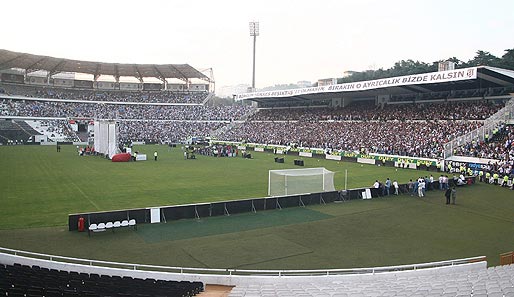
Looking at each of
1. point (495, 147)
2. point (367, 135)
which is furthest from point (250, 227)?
point (367, 135)

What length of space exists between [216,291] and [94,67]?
284ft

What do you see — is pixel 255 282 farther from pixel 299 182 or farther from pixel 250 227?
pixel 299 182

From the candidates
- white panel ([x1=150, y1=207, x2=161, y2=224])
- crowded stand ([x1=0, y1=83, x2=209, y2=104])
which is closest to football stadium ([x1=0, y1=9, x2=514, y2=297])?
white panel ([x1=150, y1=207, x2=161, y2=224])

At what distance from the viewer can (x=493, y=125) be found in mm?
41219

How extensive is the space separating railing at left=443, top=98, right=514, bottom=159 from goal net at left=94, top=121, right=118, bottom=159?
115 ft

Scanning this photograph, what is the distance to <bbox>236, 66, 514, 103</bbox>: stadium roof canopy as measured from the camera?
42.4 meters

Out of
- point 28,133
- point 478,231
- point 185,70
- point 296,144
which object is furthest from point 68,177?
point 185,70

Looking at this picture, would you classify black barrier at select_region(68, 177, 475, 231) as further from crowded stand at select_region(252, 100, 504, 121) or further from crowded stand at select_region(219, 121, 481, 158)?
crowded stand at select_region(252, 100, 504, 121)

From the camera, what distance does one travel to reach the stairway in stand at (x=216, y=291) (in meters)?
10.7

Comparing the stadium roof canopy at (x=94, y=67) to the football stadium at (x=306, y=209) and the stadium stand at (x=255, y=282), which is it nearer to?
the football stadium at (x=306, y=209)

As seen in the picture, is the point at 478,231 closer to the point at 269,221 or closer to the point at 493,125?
the point at 269,221

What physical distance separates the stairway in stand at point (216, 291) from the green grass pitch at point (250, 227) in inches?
86.2

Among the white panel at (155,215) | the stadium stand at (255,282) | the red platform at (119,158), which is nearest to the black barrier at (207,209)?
the white panel at (155,215)

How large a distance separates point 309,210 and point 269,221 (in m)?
3.42
